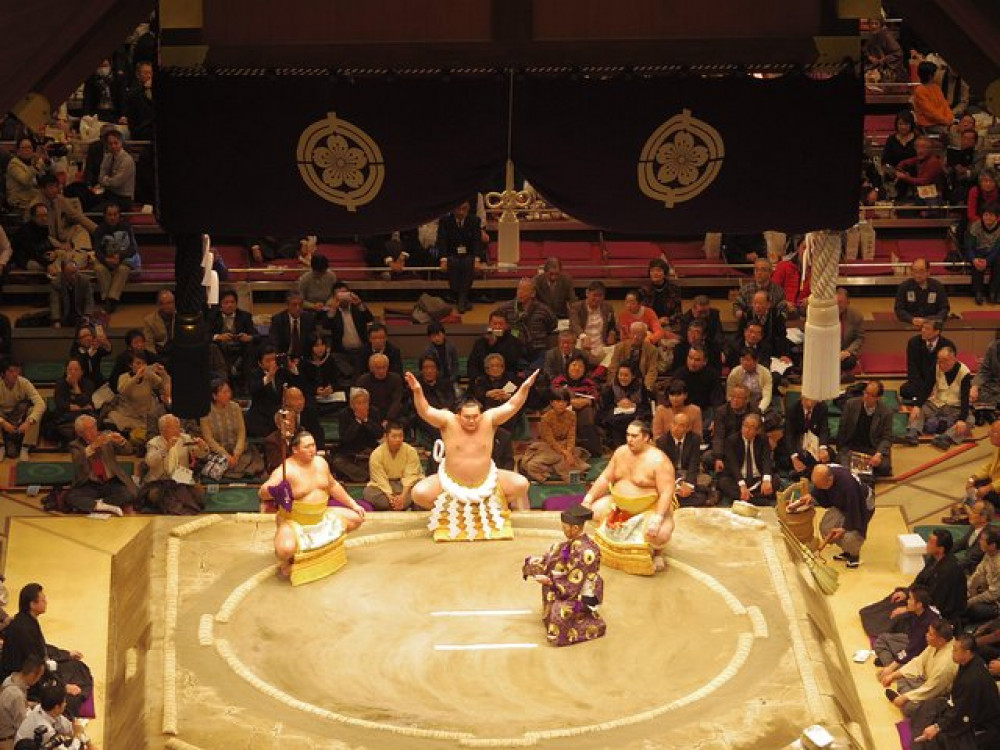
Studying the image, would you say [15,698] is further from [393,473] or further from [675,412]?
[675,412]

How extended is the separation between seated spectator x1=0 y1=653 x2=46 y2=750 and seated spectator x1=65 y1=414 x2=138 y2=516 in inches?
76.6

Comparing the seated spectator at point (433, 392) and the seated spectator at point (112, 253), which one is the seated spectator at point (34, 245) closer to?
the seated spectator at point (112, 253)

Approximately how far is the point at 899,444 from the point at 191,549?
11.8 feet

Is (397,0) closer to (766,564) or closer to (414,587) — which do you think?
(414,587)

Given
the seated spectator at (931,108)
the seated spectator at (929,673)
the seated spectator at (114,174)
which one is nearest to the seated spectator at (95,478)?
the seated spectator at (114,174)

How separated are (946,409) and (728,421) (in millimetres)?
1293

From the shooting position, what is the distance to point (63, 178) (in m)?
10.3

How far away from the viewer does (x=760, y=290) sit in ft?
30.3

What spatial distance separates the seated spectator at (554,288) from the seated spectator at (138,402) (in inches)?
81.1

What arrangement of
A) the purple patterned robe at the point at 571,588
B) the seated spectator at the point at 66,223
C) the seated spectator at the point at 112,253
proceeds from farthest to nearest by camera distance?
the seated spectator at the point at 66,223 → the seated spectator at the point at 112,253 → the purple patterned robe at the point at 571,588

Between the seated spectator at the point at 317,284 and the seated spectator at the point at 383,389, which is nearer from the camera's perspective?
the seated spectator at the point at 383,389

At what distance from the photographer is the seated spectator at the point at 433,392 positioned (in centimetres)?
880

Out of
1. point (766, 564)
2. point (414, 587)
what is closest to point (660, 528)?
point (766, 564)

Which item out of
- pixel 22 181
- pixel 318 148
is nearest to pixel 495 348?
pixel 22 181
